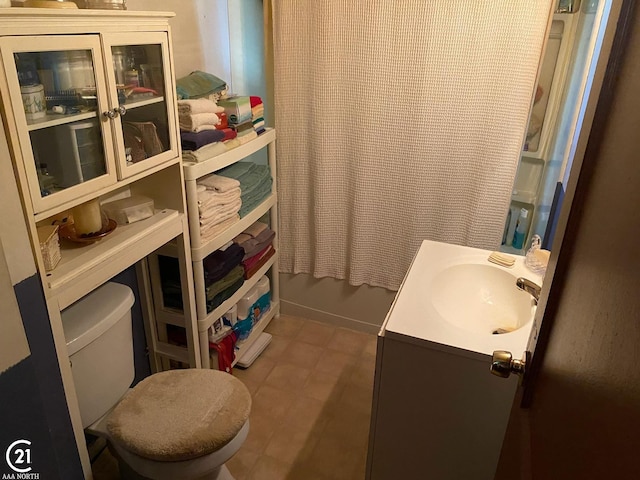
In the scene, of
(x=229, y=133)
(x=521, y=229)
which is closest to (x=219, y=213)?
(x=229, y=133)

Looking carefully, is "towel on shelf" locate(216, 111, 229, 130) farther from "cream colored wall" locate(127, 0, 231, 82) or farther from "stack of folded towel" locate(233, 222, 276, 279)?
"stack of folded towel" locate(233, 222, 276, 279)

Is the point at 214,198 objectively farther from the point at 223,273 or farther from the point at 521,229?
the point at 521,229

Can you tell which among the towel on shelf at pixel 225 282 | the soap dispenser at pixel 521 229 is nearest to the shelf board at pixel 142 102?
Result: the towel on shelf at pixel 225 282

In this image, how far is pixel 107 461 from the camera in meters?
1.84

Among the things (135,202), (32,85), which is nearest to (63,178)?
(32,85)

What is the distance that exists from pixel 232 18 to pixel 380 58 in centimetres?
73

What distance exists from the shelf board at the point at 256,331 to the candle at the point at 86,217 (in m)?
1.00

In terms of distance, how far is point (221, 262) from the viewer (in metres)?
1.99

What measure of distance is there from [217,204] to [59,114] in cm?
74

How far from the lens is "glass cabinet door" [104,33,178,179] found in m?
1.33

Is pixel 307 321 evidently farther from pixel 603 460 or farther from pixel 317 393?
pixel 603 460

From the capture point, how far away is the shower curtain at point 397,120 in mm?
1879

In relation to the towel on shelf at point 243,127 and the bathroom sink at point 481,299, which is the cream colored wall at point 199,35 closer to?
the towel on shelf at point 243,127

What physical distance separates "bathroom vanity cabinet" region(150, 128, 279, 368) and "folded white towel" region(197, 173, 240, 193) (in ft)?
0.13
